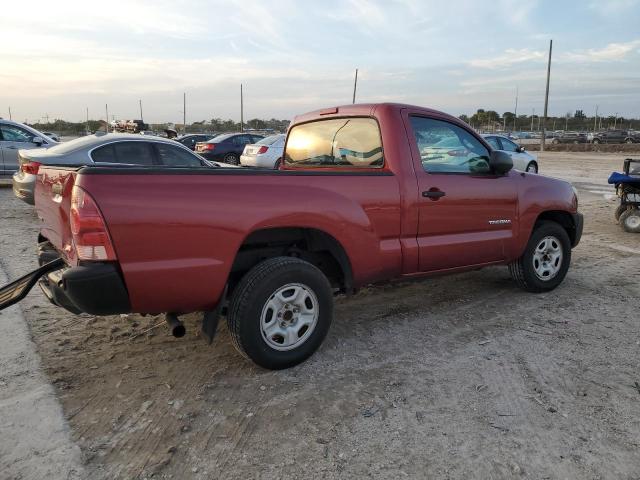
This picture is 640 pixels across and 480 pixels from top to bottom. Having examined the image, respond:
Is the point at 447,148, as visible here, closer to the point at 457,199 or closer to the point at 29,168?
the point at 457,199

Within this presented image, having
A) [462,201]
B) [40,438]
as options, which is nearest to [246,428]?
[40,438]

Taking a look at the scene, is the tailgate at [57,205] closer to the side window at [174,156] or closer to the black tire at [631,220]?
the side window at [174,156]

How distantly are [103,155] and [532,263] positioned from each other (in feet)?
22.3

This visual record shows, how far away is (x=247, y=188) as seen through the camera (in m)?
3.24

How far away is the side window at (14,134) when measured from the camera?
1205 cm

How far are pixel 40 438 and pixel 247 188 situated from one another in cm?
179

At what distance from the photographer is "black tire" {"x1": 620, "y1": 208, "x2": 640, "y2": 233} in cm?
885

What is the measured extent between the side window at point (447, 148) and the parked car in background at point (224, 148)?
621 inches

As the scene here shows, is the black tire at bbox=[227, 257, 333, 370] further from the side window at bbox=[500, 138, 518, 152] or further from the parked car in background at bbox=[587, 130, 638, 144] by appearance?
the parked car in background at bbox=[587, 130, 638, 144]

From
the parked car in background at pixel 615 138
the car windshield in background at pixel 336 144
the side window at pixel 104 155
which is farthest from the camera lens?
the parked car in background at pixel 615 138

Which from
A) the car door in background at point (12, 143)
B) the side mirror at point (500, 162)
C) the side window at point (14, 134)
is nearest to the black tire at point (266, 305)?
the side mirror at point (500, 162)

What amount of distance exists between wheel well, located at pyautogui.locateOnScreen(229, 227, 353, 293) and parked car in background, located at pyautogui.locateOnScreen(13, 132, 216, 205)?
4.32 metres

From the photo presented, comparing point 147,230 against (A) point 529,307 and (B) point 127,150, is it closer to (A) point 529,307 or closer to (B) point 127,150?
(A) point 529,307

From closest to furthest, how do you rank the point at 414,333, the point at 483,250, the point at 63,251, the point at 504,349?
the point at 63,251, the point at 504,349, the point at 414,333, the point at 483,250
